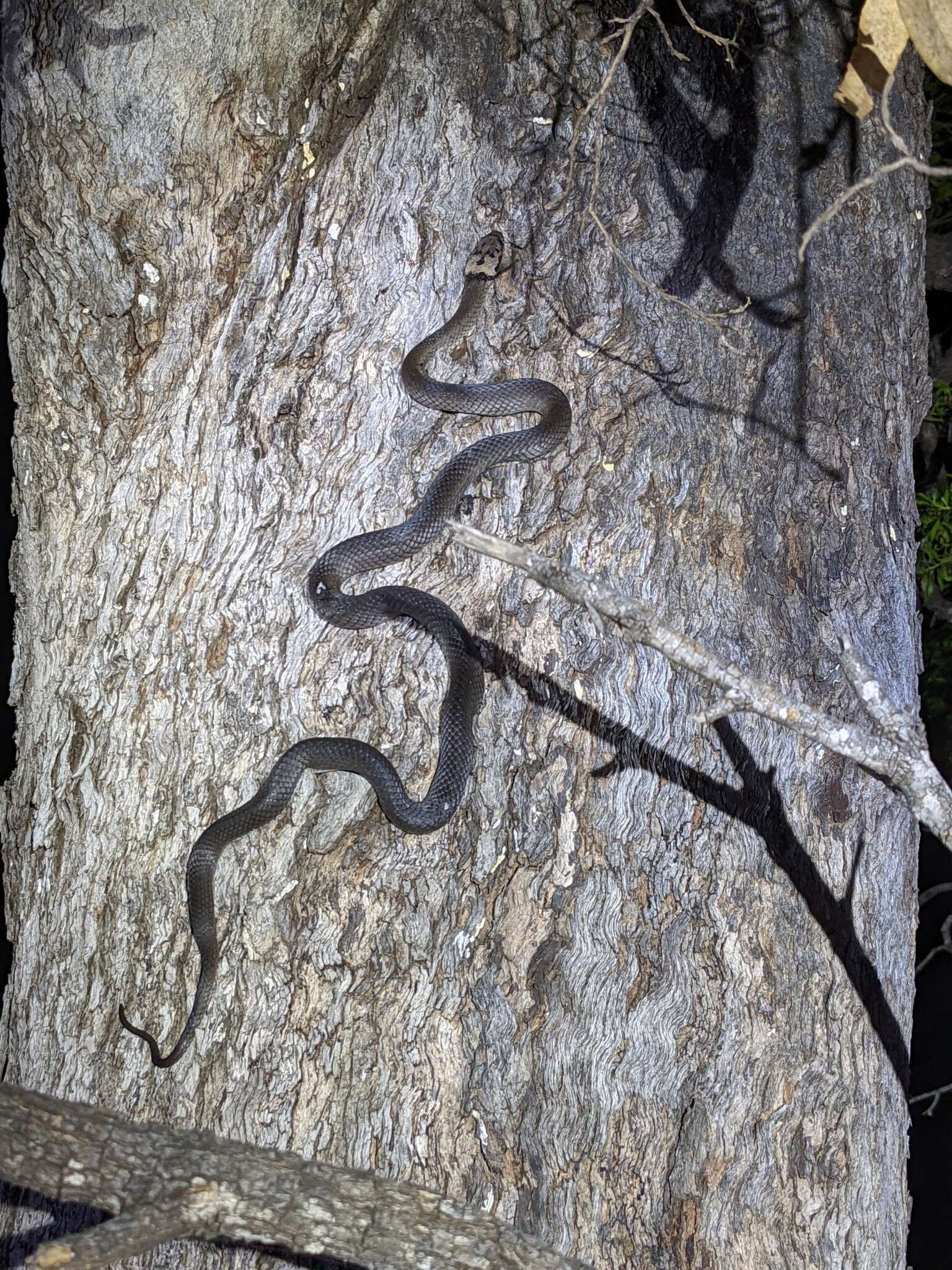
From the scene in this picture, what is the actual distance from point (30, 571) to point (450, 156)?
1.65 m

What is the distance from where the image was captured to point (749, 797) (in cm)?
236

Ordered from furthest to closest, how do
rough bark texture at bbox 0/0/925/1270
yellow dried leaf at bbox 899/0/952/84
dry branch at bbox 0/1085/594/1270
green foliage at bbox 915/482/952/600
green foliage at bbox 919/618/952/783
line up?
green foliage at bbox 919/618/952/783 < green foliage at bbox 915/482/952/600 < yellow dried leaf at bbox 899/0/952/84 < rough bark texture at bbox 0/0/925/1270 < dry branch at bbox 0/1085/594/1270

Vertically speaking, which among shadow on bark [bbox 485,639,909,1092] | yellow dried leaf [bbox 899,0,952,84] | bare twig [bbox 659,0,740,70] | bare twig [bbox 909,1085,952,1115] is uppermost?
bare twig [bbox 659,0,740,70]

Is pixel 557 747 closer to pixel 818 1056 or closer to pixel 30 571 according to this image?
pixel 818 1056

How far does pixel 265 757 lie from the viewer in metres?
2.35

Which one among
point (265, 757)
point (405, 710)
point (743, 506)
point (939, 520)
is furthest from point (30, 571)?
point (939, 520)

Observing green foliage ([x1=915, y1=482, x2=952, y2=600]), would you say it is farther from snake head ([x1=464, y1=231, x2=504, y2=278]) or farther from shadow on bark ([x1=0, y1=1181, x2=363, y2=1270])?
shadow on bark ([x1=0, y1=1181, x2=363, y2=1270])

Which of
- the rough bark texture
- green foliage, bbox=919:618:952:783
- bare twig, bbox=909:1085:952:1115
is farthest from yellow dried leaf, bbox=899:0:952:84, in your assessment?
bare twig, bbox=909:1085:952:1115

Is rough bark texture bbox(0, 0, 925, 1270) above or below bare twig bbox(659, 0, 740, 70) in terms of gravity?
below

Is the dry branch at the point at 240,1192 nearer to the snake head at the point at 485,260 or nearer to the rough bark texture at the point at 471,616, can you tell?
the rough bark texture at the point at 471,616

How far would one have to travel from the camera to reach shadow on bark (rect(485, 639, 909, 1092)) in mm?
2342

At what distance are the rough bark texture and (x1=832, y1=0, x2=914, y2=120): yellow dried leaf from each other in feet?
0.41

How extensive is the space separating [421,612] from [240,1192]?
130 centimetres

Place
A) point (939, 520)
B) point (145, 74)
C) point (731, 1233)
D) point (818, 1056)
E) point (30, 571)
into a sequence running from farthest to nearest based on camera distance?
point (939, 520), point (30, 571), point (145, 74), point (818, 1056), point (731, 1233)
